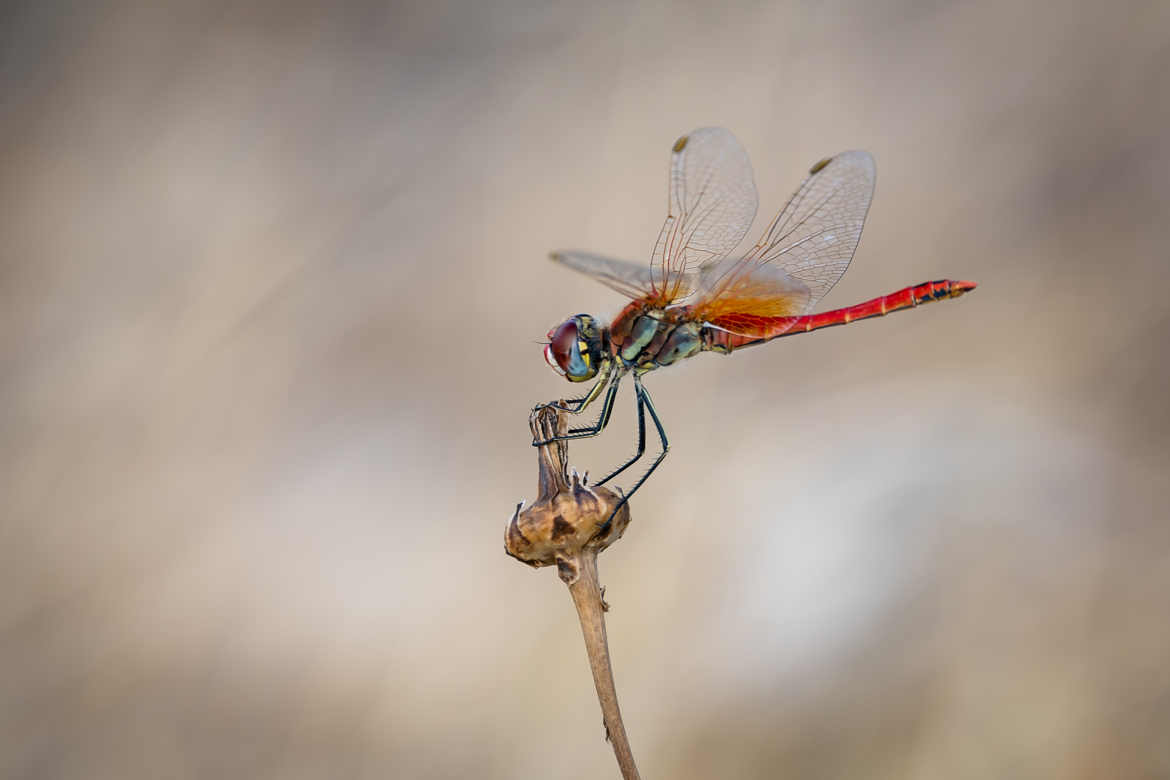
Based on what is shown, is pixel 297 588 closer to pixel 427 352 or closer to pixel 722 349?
pixel 427 352

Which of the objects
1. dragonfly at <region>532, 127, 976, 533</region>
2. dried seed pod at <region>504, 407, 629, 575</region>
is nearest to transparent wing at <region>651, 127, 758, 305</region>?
dragonfly at <region>532, 127, 976, 533</region>

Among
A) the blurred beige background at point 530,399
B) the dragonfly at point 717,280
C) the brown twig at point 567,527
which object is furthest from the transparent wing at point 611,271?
the blurred beige background at point 530,399

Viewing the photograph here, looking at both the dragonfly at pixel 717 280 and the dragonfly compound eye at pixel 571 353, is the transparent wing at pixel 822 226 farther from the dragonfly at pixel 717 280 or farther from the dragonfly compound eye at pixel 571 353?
the dragonfly compound eye at pixel 571 353

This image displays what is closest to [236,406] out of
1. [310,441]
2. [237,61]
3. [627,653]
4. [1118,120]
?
[310,441]

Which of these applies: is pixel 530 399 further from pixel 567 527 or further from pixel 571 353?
pixel 567 527

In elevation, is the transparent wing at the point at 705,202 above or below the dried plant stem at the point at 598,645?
above

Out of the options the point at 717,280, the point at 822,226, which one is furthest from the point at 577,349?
the point at 822,226
